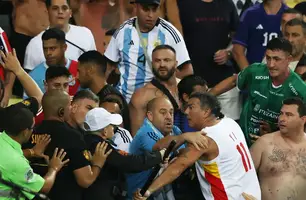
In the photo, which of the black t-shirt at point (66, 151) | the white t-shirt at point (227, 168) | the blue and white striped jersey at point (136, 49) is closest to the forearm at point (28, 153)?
the black t-shirt at point (66, 151)

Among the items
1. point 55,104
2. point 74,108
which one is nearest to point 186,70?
point 74,108

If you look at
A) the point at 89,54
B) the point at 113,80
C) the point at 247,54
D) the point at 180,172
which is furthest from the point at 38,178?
the point at 247,54

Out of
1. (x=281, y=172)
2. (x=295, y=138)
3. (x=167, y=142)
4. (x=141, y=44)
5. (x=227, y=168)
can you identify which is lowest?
(x=281, y=172)

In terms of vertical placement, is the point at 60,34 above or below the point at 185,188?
above

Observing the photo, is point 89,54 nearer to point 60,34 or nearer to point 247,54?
point 60,34

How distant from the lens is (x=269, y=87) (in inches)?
455

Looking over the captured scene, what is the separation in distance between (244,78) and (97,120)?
2.57m

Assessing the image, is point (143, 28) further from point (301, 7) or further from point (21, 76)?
point (301, 7)

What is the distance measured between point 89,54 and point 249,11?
2383mm

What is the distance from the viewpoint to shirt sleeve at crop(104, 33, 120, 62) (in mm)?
12239

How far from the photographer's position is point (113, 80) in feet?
41.4

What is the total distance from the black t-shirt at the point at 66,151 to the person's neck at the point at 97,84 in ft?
5.58

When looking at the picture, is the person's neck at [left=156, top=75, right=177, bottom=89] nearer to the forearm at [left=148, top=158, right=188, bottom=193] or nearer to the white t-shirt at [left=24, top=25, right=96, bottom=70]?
the white t-shirt at [left=24, top=25, right=96, bottom=70]

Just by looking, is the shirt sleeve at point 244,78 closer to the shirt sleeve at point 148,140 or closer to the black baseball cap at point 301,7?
the shirt sleeve at point 148,140
